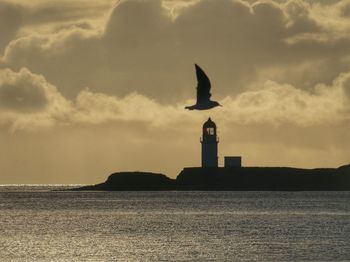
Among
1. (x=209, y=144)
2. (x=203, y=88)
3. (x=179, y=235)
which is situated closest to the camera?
(x=203, y=88)

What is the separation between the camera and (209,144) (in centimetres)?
17075

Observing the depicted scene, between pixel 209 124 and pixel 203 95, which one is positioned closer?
pixel 203 95

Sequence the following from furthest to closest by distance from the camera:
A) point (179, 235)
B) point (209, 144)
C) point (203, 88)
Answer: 1. point (209, 144)
2. point (179, 235)
3. point (203, 88)

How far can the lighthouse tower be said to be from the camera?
17038 centimetres

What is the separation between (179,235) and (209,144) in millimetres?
84570

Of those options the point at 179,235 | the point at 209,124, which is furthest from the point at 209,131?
the point at 179,235

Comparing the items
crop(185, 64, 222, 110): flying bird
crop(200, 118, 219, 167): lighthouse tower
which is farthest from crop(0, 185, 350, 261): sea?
crop(200, 118, 219, 167): lighthouse tower

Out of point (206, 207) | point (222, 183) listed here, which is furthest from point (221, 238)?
point (222, 183)

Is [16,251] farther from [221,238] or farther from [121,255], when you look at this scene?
[221,238]

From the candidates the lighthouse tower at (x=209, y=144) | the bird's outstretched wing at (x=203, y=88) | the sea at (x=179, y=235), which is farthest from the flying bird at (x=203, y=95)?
the lighthouse tower at (x=209, y=144)

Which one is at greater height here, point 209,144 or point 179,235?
point 209,144

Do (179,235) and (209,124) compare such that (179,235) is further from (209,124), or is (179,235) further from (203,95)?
(209,124)

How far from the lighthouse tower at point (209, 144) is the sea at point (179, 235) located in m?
37.7

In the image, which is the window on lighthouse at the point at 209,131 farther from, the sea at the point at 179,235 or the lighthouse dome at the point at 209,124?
the sea at the point at 179,235
